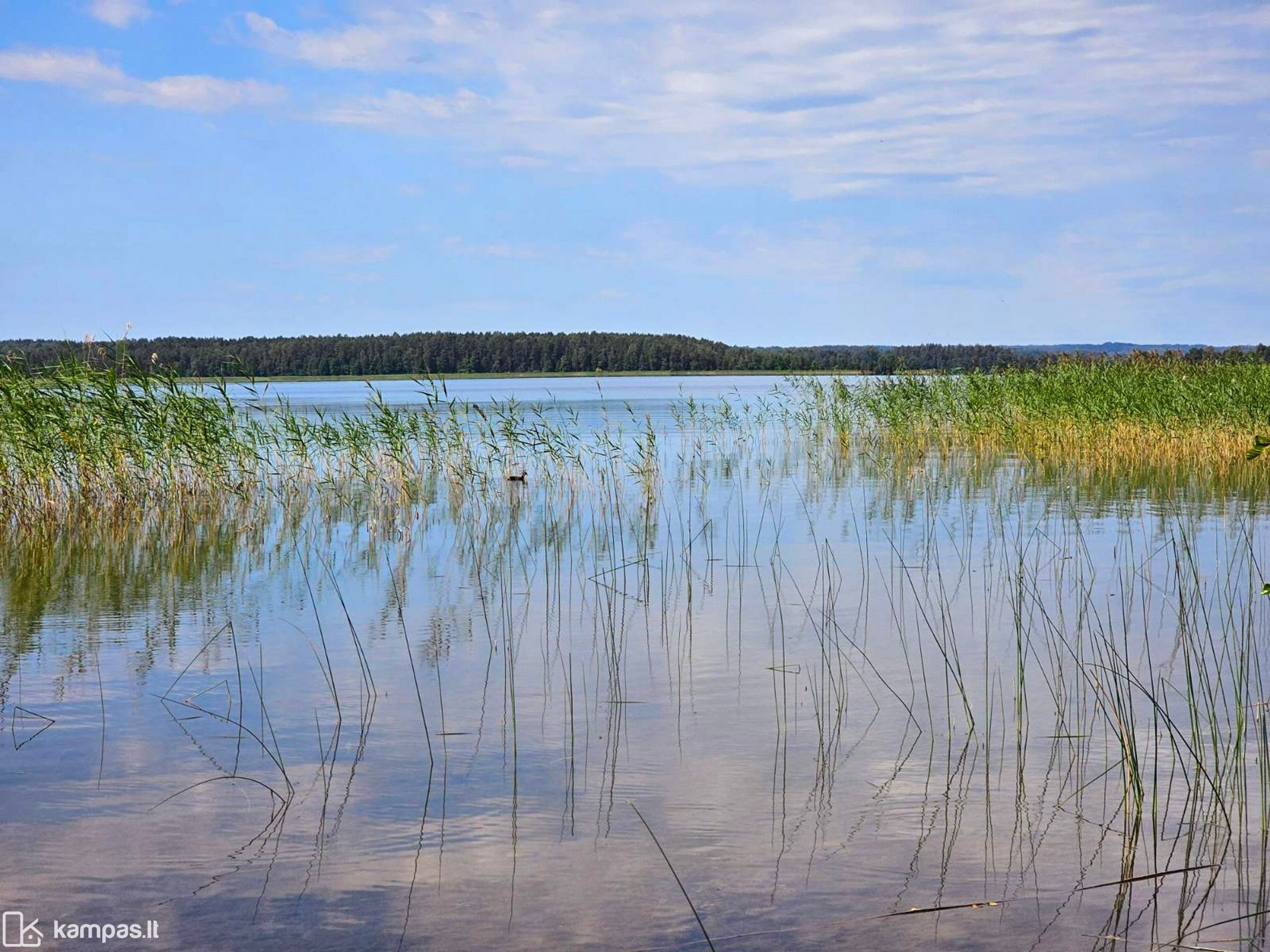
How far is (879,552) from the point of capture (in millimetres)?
10586

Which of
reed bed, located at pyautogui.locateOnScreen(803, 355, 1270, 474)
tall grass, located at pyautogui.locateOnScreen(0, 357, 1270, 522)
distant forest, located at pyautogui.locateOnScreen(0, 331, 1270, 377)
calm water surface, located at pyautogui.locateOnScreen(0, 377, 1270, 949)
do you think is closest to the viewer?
calm water surface, located at pyautogui.locateOnScreen(0, 377, 1270, 949)

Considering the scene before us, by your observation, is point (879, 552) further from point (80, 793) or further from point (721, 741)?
point (80, 793)

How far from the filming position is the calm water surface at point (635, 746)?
3725 millimetres

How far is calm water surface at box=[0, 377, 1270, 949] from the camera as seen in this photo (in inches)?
147

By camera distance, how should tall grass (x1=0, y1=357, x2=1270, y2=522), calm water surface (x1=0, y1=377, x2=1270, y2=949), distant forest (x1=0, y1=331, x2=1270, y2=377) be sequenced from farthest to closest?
1. distant forest (x1=0, y1=331, x2=1270, y2=377)
2. tall grass (x1=0, y1=357, x2=1270, y2=522)
3. calm water surface (x1=0, y1=377, x2=1270, y2=949)

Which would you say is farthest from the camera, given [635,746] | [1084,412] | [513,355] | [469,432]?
[513,355]

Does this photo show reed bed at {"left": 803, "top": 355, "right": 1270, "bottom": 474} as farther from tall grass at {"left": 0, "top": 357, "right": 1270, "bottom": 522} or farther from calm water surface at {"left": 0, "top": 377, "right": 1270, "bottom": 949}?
calm water surface at {"left": 0, "top": 377, "right": 1270, "bottom": 949}

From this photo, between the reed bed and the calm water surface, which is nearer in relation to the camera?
the calm water surface

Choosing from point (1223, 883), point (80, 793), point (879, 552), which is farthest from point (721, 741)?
point (879, 552)

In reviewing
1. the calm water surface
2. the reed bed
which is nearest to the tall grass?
the reed bed

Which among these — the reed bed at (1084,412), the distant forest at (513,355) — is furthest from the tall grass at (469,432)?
the distant forest at (513,355)

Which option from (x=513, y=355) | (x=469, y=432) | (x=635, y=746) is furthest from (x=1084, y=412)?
(x=513, y=355)

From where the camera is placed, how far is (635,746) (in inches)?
209

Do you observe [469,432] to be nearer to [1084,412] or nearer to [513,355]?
[1084,412]
